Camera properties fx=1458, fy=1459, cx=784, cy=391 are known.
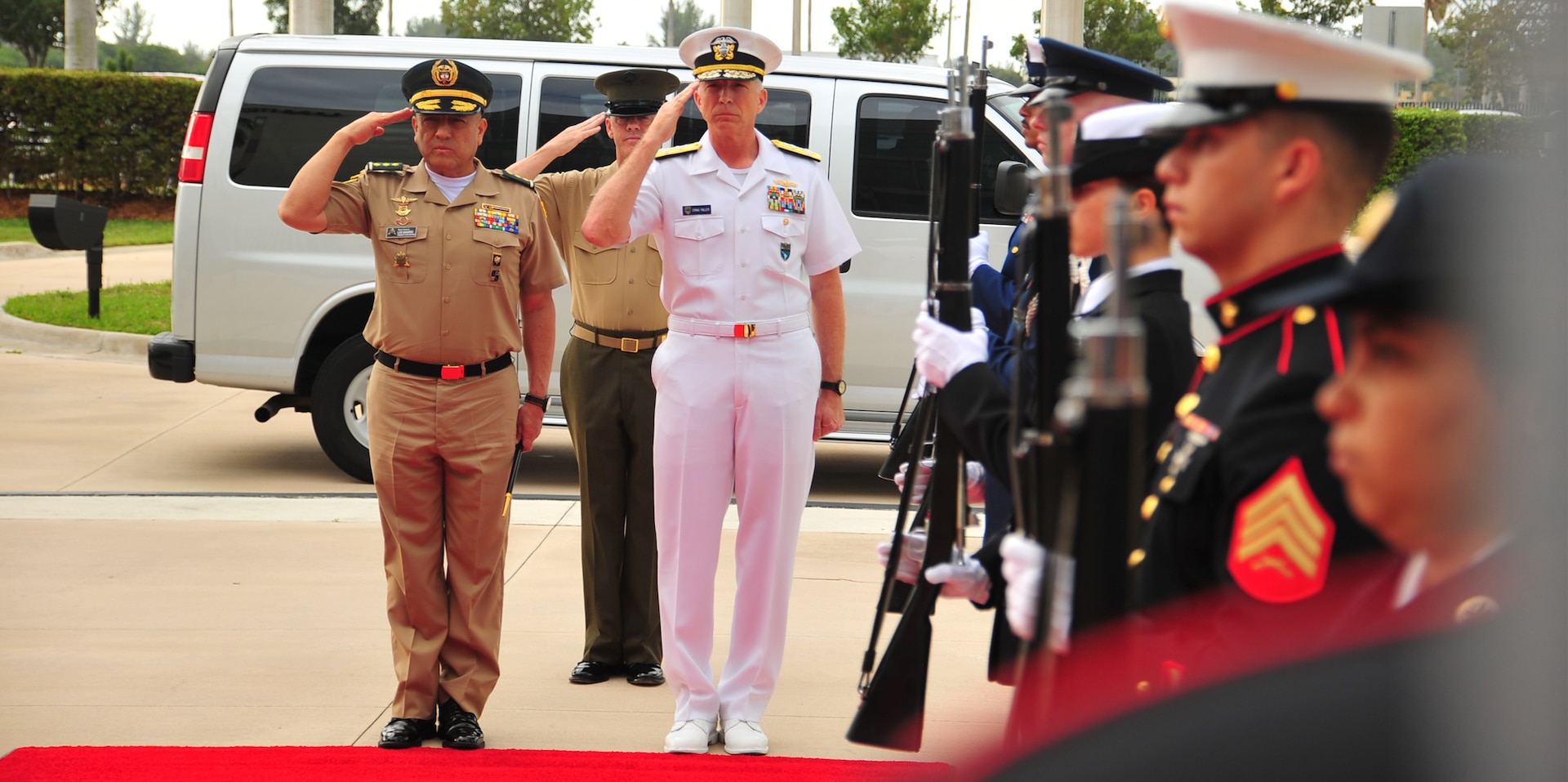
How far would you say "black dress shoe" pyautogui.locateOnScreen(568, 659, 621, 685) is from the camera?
14.6 ft

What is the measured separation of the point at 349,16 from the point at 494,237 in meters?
43.9

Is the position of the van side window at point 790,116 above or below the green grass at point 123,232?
above

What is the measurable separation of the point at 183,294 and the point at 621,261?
341cm

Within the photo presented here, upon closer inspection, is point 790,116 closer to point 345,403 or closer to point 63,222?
point 345,403

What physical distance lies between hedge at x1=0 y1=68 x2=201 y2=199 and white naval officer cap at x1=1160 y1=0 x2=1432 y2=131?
24.9 meters

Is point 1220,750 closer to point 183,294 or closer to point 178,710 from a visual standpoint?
point 178,710

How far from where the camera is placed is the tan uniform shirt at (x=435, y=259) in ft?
12.6

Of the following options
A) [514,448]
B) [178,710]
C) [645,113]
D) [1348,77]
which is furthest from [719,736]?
[1348,77]

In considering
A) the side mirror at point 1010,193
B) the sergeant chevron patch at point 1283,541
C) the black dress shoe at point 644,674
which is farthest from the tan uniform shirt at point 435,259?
the sergeant chevron patch at point 1283,541

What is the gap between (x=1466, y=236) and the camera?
40.9 inches

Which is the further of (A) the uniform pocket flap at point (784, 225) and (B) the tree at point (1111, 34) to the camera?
(B) the tree at point (1111, 34)

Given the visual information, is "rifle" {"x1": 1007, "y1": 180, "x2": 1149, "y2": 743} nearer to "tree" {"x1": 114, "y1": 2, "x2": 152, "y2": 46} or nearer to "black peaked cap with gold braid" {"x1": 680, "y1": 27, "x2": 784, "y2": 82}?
"black peaked cap with gold braid" {"x1": 680, "y1": 27, "x2": 784, "y2": 82}

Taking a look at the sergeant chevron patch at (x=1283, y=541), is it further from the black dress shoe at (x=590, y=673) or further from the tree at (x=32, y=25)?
the tree at (x=32, y=25)

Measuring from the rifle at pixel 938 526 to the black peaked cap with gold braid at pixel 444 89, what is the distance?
5.95 feet
